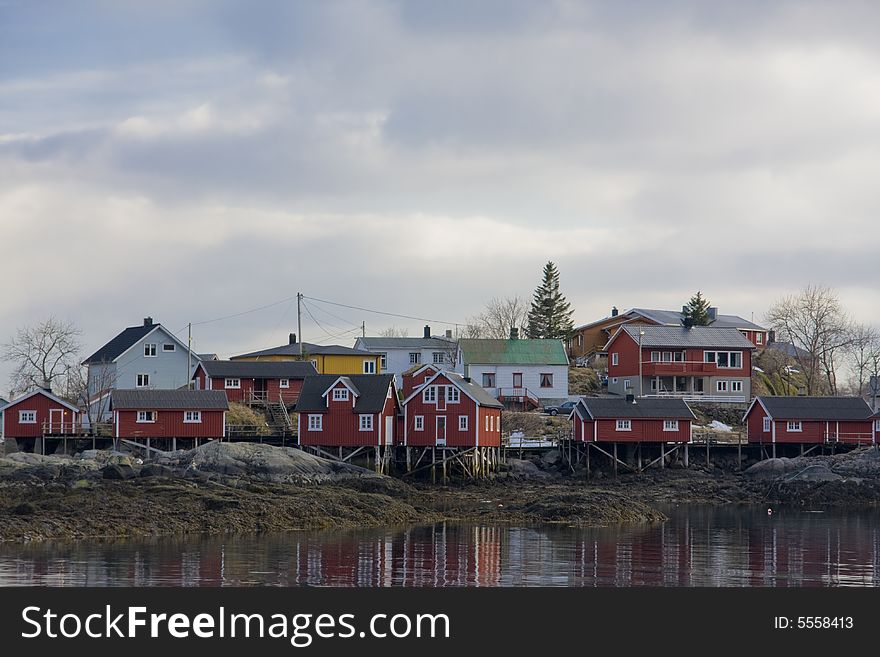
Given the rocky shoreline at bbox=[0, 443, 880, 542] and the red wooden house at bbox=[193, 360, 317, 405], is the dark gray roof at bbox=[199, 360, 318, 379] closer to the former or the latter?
the red wooden house at bbox=[193, 360, 317, 405]

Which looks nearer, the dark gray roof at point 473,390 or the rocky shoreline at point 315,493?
the rocky shoreline at point 315,493

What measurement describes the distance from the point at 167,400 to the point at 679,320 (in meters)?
55.3

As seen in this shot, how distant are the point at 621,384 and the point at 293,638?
235ft

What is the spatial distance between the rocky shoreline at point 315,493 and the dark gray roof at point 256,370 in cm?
1584

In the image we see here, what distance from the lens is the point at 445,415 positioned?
6600 cm

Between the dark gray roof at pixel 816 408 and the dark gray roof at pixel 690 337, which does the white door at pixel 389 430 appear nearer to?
the dark gray roof at pixel 816 408

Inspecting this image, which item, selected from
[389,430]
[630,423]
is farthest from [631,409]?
[389,430]

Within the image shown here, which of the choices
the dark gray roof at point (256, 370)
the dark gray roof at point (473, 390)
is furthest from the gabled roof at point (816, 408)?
the dark gray roof at point (256, 370)

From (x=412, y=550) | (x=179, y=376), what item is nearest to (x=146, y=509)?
(x=412, y=550)

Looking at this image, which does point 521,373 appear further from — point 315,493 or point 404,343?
point 315,493

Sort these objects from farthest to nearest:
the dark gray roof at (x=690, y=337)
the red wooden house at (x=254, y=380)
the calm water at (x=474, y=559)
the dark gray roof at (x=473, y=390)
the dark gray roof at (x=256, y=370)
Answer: the dark gray roof at (x=690, y=337) < the dark gray roof at (x=256, y=370) < the red wooden house at (x=254, y=380) < the dark gray roof at (x=473, y=390) < the calm water at (x=474, y=559)

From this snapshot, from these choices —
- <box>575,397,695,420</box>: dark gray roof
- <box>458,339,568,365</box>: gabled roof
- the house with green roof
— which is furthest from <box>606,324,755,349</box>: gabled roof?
<box>575,397,695,420</box>: dark gray roof

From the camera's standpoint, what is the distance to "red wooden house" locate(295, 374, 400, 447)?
65312 mm

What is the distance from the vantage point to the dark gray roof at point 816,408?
69250 mm
